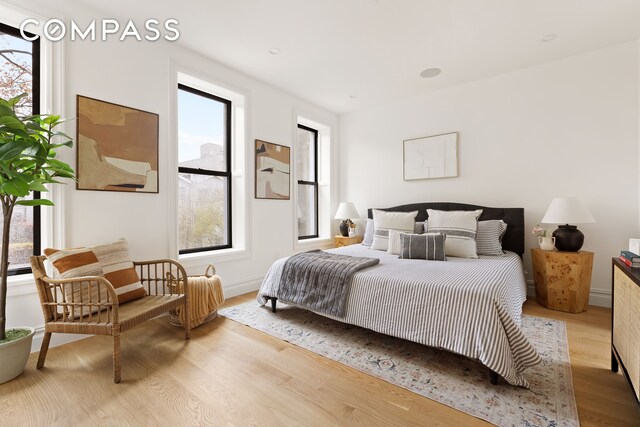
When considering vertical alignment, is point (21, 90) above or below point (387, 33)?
below

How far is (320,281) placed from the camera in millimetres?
2498

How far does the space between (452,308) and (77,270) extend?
2.50 m

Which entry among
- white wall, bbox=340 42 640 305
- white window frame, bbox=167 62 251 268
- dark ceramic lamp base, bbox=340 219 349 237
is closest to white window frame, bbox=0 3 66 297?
white window frame, bbox=167 62 251 268

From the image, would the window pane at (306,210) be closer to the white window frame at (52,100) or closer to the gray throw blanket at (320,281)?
the gray throw blanket at (320,281)

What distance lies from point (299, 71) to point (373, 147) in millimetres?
1764

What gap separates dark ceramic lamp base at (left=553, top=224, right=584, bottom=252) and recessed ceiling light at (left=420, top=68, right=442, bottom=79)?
87.3 inches

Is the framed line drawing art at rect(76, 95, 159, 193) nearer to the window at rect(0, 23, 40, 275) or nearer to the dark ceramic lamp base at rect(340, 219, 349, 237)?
the window at rect(0, 23, 40, 275)

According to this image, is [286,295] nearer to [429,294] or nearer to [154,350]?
[154,350]

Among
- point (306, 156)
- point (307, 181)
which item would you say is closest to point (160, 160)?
point (307, 181)

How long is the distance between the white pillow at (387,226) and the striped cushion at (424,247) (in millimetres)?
487

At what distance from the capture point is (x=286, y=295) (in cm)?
272

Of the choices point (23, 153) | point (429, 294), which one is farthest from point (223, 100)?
point (429, 294)

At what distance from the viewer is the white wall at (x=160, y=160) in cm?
230

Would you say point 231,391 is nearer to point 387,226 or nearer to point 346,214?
point 387,226
